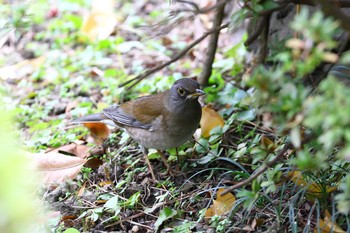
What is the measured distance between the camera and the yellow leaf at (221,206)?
181 inches

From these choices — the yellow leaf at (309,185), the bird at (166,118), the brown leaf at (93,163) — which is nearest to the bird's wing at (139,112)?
the bird at (166,118)

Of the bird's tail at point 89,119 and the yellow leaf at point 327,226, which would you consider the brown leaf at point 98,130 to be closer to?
the bird's tail at point 89,119

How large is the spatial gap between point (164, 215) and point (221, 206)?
1.58 ft

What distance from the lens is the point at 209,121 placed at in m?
6.01

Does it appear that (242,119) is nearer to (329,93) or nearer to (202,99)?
(202,99)

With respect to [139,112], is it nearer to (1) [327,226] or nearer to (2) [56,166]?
(2) [56,166]

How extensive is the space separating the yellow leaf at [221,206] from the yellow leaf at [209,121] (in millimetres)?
1283

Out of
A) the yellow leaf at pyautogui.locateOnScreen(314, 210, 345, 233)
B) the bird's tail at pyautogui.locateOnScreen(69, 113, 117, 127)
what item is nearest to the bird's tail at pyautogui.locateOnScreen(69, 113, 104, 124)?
the bird's tail at pyautogui.locateOnScreen(69, 113, 117, 127)

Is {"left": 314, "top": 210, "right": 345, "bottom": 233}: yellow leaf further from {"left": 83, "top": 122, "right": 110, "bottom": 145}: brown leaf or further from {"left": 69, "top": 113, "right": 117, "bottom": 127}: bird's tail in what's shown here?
{"left": 83, "top": 122, "right": 110, "bottom": 145}: brown leaf

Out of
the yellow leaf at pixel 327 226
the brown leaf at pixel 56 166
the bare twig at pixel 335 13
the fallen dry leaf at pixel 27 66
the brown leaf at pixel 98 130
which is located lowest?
the fallen dry leaf at pixel 27 66

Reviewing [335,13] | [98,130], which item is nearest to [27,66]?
[98,130]

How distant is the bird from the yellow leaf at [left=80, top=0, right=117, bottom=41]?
319cm

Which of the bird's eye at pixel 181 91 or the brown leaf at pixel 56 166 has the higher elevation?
the bird's eye at pixel 181 91

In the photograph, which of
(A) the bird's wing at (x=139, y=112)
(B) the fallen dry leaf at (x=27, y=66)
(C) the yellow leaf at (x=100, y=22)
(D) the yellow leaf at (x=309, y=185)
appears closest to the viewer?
(D) the yellow leaf at (x=309, y=185)
